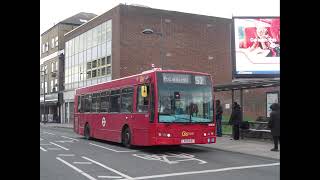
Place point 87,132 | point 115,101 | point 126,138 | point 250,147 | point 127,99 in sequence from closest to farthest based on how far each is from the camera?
point 250,147
point 127,99
point 126,138
point 115,101
point 87,132

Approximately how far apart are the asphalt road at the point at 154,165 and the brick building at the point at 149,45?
26904 mm

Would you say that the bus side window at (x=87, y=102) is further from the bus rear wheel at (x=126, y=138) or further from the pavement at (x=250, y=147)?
the pavement at (x=250, y=147)

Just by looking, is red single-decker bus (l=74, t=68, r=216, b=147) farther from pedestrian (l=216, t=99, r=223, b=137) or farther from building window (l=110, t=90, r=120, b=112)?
pedestrian (l=216, t=99, r=223, b=137)

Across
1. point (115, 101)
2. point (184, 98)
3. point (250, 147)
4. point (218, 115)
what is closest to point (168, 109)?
point (184, 98)

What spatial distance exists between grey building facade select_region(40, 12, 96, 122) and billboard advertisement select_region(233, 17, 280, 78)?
3625cm

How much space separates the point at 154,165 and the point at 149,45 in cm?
3220

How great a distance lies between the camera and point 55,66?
204 ft

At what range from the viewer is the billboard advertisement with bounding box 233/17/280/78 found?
26281mm

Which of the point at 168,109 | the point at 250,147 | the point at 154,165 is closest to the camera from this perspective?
the point at 154,165

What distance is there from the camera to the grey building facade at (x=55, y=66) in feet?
198

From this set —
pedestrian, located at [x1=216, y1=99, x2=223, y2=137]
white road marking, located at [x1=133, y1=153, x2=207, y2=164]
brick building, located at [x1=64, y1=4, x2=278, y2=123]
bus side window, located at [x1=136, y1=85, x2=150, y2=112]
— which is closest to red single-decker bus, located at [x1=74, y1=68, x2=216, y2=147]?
bus side window, located at [x1=136, y1=85, x2=150, y2=112]

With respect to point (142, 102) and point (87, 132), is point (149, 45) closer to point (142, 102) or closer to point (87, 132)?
point (87, 132)
